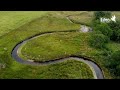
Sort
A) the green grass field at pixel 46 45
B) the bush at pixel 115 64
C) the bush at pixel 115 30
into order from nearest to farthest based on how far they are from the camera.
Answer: the bush at pixel 115 64 < the green grass field at pixel 46 45 < the bush at pixel 115 30

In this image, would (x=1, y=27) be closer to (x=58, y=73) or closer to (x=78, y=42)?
(x=78, y=42)

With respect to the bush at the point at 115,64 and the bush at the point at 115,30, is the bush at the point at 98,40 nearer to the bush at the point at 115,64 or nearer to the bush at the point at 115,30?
the bush at the point at 115,30

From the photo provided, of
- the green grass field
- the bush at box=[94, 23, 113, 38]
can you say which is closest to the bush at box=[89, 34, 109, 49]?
the green grass field

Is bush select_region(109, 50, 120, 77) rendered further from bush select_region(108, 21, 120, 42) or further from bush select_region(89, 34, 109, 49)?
bush select_region(108, 21, 120, 42)

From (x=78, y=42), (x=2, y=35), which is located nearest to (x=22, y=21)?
(x=2, y=35)

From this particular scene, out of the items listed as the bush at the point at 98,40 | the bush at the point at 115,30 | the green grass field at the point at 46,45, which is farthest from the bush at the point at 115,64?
the bush at the point at 115,30

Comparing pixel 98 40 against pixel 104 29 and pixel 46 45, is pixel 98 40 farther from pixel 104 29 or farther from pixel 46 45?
pixel 46 45
